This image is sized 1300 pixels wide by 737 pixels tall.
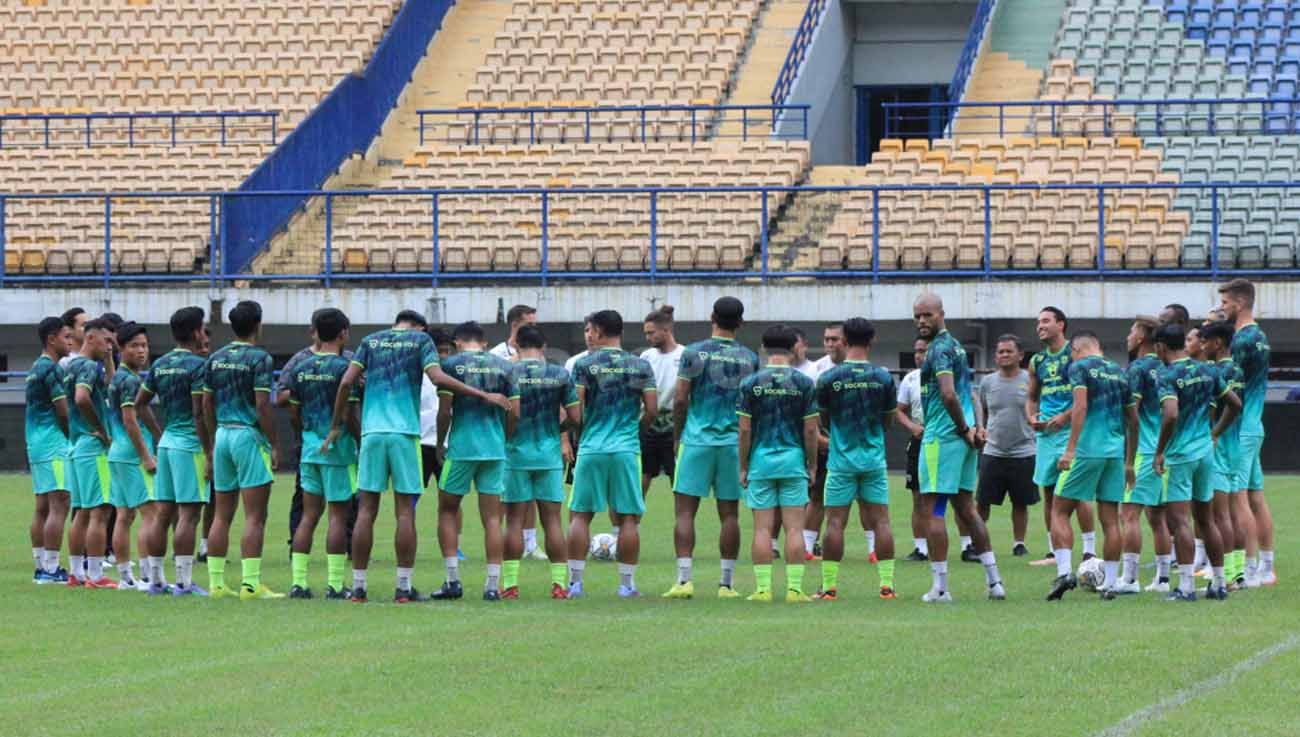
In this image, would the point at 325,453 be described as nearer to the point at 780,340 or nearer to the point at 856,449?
the point at 780,340

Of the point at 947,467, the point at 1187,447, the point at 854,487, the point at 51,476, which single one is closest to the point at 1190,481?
the point at 1187,447

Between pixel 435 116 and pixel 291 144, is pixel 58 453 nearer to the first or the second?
pixel 291 144

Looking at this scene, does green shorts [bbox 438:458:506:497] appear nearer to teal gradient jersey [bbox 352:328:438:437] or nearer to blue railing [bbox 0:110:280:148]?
teal gradient jersey [bbox 352:328:438:437]

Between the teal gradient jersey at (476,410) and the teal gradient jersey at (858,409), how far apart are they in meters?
2.01

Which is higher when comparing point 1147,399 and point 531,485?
point 1147,399

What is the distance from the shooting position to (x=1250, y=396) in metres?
13.9

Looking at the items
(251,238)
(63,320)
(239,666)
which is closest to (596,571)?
(63,320)

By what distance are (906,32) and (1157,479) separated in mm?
26780

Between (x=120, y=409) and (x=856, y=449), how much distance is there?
4.74m

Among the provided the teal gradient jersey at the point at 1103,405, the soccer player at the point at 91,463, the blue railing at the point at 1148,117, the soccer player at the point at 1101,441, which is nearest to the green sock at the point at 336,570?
the soccer player at the point at 91,463

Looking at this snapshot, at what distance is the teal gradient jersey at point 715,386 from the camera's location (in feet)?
44.4

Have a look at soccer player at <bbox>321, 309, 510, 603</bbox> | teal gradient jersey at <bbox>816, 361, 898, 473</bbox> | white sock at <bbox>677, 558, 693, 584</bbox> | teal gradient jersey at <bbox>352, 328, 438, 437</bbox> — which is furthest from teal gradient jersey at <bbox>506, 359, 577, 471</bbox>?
teal gradient jersey at <bbox>816, 361, 898, 473</bbox>

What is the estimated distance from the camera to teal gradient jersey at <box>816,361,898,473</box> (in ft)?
43.5

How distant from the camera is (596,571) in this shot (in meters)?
15.5
